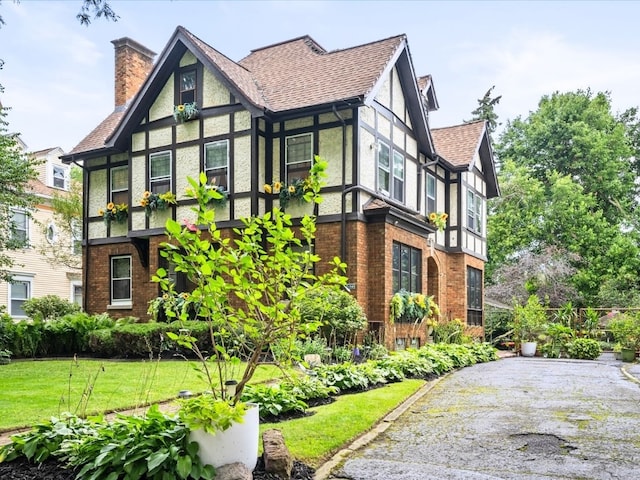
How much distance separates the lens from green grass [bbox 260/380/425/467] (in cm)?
629

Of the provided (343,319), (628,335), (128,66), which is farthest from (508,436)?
(128,66)

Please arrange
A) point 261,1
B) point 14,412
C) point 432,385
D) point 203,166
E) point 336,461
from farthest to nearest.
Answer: point 203,166 → point 432,385 → point 261,1 → point 14,412 → point 336,461

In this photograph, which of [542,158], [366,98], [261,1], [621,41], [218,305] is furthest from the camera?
[542,158]

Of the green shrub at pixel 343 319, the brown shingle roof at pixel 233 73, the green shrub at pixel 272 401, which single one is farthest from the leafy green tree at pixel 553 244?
the green shrub at pixel 272 401

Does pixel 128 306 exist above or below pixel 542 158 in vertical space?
below

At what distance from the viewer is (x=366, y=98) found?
16297 millimetres

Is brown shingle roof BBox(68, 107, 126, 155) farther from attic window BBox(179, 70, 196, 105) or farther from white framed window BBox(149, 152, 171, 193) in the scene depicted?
attic window BBox(179, 70, 196, 105)

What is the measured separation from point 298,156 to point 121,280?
7.46 meters

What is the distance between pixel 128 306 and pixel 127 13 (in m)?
13.9

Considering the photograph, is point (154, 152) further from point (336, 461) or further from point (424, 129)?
point (336, 461)

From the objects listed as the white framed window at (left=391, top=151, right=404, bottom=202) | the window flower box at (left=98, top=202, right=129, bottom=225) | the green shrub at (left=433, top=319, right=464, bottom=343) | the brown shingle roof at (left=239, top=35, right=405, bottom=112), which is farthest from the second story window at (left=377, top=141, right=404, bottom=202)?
the window flower box at (left=98, top=202, right=129, bottom=225)

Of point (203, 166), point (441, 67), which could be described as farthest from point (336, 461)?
point (441, 67)

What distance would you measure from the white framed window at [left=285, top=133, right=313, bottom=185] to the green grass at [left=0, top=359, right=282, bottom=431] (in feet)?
20.1

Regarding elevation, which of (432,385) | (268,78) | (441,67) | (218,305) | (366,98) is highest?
Answer: (441,67)
